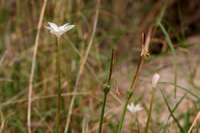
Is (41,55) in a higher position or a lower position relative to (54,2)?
lower

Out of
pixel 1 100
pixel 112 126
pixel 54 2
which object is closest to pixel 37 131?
pixel 1 100

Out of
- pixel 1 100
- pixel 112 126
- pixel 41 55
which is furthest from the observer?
pixel 41 55


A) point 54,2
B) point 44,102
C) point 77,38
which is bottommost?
point 44,102

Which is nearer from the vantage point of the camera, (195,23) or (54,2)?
(54,2)

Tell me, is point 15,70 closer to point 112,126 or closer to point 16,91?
point 16,91

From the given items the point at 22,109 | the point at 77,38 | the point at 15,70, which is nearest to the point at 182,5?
the point at 77,38

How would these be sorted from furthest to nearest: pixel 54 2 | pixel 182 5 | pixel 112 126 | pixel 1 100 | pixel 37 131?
1. pixel 182 5
2. pixel 54 2
3. pixel 1 100
4. pixel 37 131
5. pixel 112 126

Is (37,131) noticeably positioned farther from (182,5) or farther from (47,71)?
(182,5)

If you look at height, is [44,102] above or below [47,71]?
below

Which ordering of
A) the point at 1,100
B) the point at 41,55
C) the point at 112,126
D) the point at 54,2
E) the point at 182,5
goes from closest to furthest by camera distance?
the point at 112,126, the point at 1,100, the point at 54,2, the point at 41,55, the point at 182,5
